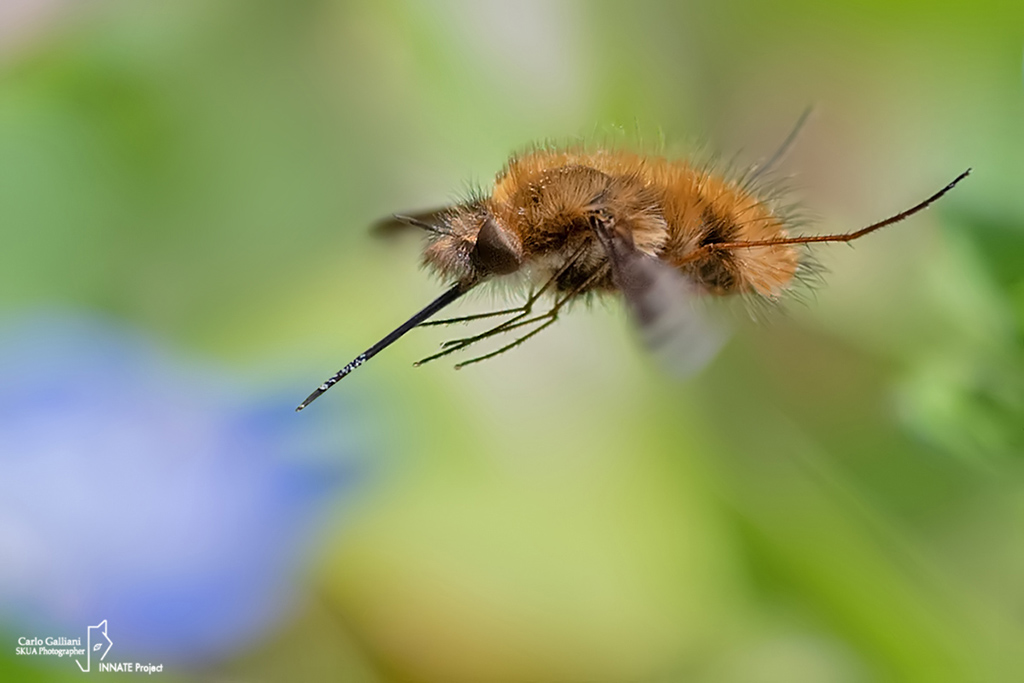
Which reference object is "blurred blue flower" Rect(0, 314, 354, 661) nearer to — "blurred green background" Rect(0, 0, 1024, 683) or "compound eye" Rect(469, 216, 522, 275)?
"blurred green background" Rect(0, 0, 1024, 683)

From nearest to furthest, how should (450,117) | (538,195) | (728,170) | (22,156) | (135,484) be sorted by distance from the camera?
(538,195) → (728,170) → (135,484) → (22,156) → (450,117)

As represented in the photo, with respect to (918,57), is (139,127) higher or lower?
higher

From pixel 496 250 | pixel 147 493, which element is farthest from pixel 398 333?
pixel 147 493

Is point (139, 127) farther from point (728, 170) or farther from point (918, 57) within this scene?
point (918, 57)

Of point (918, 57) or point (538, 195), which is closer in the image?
point (538, 195)

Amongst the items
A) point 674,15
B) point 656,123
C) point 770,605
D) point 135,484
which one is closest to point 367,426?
point 135,484

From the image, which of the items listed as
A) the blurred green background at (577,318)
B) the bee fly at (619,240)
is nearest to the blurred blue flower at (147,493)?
the blurred green background at (577,318)

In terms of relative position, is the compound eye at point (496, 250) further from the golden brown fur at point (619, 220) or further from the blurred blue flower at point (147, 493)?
the blurred blue flower at point (147, 493)
